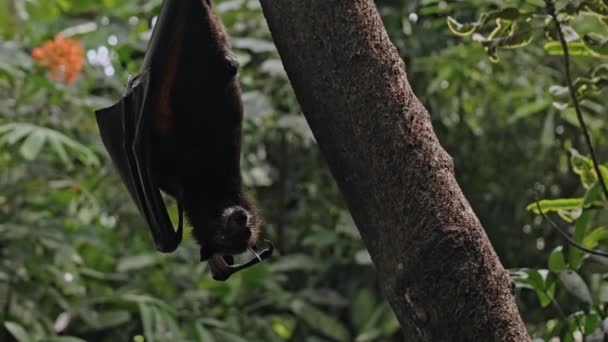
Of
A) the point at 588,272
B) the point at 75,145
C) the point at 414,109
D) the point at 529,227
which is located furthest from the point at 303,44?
the point at 529,227

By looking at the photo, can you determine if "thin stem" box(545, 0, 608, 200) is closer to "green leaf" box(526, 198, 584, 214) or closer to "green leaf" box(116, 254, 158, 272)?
"green leaf" box(526, 198, 584, 214)

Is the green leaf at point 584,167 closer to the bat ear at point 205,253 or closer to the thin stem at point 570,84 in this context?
the thin stem at point 570,84

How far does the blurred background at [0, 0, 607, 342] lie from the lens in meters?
3.17

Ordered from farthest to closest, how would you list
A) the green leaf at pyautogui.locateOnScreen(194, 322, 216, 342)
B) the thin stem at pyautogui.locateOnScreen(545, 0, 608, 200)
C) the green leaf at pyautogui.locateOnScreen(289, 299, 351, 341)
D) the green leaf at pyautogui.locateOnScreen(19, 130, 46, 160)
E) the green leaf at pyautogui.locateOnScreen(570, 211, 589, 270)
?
the green leaf at pyautogui.locateOnScreen(289, 299, 351, 341) < the green leaf at pyautogui.locateOnScreen(194, 322, 216, 342) < the green leaf at pyautogui.locateOnScreen(19, 130, 46, 160) < the green leaf at pyautogui.locateOnScreen(570, 211, 589, 270) < the thin stem at pyautogui.locateOnScreen(545, 0, 608, 200)

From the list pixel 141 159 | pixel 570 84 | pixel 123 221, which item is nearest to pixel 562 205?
pixel 570 84

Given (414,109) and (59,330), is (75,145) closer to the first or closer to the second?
(59,330)

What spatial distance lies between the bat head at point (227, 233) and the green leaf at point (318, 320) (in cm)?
179

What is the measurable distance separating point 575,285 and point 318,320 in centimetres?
176

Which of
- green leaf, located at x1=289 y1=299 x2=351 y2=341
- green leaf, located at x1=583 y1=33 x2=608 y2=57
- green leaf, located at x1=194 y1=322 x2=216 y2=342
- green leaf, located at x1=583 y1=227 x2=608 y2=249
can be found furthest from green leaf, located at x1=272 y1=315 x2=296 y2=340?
green leaf, located at x1=583 y1=33 x2=608 y2=57

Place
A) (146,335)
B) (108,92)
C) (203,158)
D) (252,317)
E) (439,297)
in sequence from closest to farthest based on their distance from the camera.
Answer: (439,297), (203,158), (146,335), (252,317), (108,92)

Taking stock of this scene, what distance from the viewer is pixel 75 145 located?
2961 millimetres

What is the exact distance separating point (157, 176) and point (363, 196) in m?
0.55

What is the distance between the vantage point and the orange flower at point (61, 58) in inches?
125

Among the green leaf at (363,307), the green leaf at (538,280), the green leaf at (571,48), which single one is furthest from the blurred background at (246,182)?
the green leaf at (538,280)
